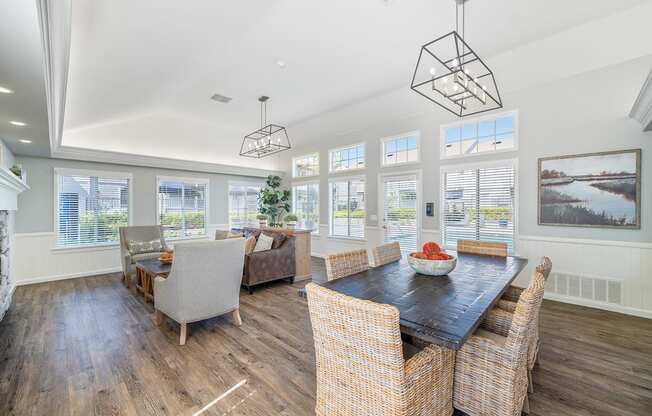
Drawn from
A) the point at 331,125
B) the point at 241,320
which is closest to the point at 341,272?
the point at 241,320

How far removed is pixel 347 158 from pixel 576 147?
4.27 meters

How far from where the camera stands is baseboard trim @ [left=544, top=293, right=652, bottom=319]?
3.44 m

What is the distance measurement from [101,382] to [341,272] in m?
2.13

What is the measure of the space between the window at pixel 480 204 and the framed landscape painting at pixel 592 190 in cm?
45

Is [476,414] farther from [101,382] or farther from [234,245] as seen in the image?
[101,382]

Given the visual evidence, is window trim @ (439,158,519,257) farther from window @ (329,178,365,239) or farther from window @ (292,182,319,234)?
window @ (292,182,319,234)

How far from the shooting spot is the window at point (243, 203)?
25.8 ft

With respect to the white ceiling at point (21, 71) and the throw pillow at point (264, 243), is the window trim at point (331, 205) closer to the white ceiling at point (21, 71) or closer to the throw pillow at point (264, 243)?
the throw pillow at point (264, 243)

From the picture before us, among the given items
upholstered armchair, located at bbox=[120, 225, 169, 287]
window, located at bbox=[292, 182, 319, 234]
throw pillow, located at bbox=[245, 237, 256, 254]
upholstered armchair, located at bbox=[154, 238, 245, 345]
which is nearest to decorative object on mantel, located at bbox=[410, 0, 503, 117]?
upholstered armchair, located at bbox=[154, 238, 245, 345]

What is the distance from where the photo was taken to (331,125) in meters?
6.56

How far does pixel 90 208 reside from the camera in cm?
565

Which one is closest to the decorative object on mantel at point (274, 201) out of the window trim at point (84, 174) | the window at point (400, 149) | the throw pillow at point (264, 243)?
the throw pillow at point (264, 243)

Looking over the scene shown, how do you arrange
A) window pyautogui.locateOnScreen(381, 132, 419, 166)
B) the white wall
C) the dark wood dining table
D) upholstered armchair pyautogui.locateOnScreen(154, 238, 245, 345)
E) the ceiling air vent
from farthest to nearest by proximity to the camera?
window pyautogui.locateOnScreen(381, 132, 419, 166)
the ceiling air vent
the white wall
upholstered armchair pyautogui.locateOnScreen(154, 238, 245, 345)
the dark wood dining table

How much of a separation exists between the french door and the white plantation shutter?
5710 mm
